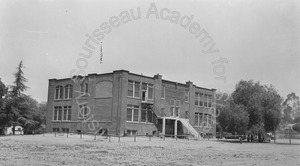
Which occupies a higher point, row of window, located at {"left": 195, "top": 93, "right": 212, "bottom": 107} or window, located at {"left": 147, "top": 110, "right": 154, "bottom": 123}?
row of window, located at {"left": 195, "top": 93, "right": 212, "bottom": 107}

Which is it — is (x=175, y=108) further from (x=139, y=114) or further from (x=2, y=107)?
(x=2, y=107)

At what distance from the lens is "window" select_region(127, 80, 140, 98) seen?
41.5 meters

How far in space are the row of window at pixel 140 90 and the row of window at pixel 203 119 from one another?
36.3ft

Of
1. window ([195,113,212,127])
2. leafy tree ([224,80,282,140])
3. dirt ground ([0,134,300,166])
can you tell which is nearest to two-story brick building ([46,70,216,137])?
window ([195,113,212,127])

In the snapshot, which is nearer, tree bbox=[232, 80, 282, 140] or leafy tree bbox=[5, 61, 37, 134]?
tree bbox=[232, 80, 282, 140]

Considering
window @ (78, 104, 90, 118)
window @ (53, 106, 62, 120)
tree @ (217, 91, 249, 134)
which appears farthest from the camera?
window @ (53, 106, 62, 120)

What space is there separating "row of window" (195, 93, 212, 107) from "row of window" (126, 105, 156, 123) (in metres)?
10.8

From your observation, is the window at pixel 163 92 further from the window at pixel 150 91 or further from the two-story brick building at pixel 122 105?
the window at pixel 150 91

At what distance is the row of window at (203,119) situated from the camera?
5206 cm

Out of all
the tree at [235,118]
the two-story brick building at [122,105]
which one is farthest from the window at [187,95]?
the tree at [235,118]

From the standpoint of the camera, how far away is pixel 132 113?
4169 centimetres

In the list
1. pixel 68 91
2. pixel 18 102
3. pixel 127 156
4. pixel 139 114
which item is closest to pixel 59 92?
pixel 68 91

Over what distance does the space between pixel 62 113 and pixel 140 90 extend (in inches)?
474

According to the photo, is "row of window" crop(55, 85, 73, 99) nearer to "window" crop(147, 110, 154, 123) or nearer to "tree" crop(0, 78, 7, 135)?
"tree" crop(0, 78, 7, 135)
